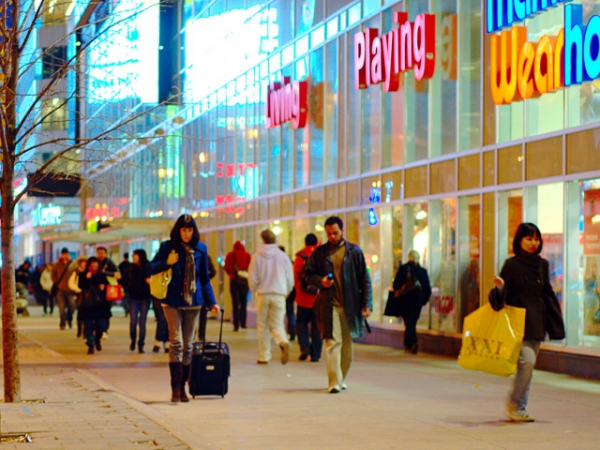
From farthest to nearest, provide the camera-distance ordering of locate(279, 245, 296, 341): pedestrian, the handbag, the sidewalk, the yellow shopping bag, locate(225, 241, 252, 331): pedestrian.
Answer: locate(225, 241, 252, 331): pedestrian, locate(279, 245, 296, 341): pedestrian, the handbag, the yellow shopping bag, the sidewalk

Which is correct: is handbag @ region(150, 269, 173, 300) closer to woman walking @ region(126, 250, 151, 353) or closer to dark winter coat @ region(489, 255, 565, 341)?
dark winter coat @ region(489, 255, 565, 341)

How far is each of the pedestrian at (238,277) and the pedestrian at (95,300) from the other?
15.6ft

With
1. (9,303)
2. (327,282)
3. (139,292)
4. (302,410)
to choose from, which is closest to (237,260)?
(139,292)

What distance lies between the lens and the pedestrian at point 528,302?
9547 millimetres

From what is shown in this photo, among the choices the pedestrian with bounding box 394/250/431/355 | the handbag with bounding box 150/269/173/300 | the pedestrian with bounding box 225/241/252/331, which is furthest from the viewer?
the pedestrian with bounding box 225/241/252/331

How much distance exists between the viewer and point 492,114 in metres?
16.8

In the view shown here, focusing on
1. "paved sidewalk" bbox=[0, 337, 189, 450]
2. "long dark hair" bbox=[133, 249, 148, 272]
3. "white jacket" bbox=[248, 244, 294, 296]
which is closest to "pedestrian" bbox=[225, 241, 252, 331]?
"long dark hair" bbox=[133, 249, 148, 272]

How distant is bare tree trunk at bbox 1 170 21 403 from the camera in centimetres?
1078

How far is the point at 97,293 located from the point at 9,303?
8.02 m

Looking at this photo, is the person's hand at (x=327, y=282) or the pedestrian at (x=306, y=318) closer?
the person's hand at (x=327, y=282)

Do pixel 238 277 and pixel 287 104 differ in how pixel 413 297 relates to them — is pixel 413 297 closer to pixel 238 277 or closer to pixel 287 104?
pixel 238 277

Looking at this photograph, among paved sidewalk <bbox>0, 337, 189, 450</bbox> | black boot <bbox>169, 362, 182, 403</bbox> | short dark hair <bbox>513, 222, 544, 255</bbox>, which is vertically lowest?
paved sidewalk <bbox>0, 337, 189, 450</bbox>

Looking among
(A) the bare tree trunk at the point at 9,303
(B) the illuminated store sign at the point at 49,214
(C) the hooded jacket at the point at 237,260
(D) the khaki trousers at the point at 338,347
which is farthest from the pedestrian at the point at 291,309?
(B) the illuminated store sign at the point at 49,214

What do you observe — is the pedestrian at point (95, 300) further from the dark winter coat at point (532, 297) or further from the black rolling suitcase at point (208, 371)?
the dark winter coat at point (532, 297)
